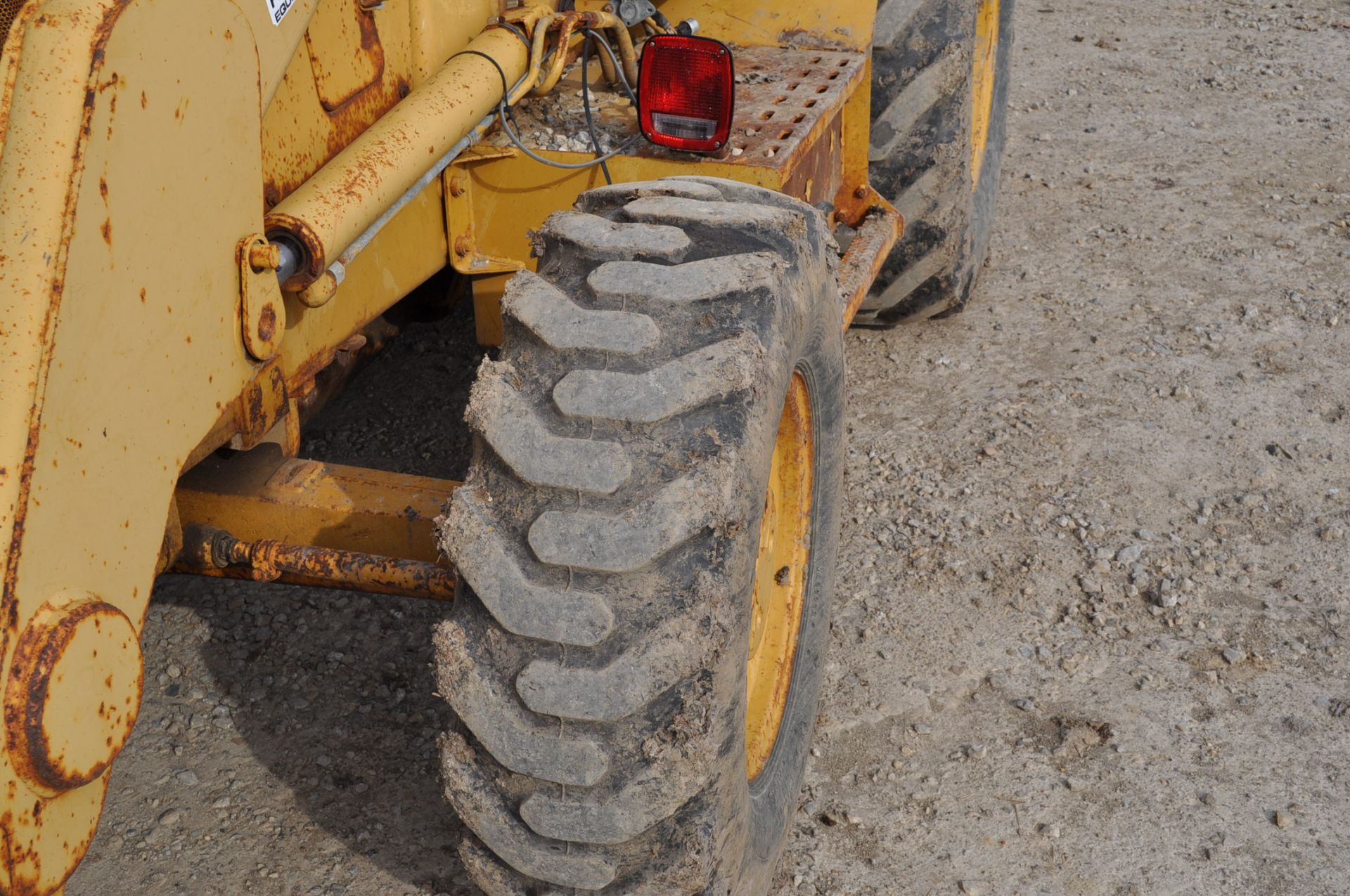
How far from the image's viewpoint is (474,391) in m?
1.92

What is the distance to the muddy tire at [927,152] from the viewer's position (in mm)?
3818

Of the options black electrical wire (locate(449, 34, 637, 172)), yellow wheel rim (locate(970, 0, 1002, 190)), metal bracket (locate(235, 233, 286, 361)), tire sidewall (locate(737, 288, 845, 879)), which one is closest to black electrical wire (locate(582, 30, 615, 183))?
black electrical wire (locate(449, 34, 637, 172))

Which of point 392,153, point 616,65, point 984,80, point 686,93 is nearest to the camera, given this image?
point 392,153

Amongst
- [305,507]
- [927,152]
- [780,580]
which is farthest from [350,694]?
[927,152]

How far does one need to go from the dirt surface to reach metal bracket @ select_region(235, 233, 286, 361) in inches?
46.5

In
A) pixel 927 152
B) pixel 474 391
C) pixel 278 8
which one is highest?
pixel 278 8

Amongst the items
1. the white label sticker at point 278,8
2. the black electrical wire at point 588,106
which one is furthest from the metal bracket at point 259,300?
the black electrical wire at point 588,106

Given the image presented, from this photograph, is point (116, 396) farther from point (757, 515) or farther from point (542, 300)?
point (757, 515)

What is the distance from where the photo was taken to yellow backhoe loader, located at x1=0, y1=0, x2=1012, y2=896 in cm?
151

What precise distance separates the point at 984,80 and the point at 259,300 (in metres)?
3.31

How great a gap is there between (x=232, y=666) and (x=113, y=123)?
1.88 meters

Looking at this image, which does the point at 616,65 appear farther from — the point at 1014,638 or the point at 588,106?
the point at 1014,638

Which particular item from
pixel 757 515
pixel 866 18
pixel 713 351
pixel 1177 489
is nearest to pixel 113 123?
pixel 713 351

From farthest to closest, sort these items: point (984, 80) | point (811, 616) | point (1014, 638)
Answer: point (984, 80)
point (1014, 638)
point (811, 616)
